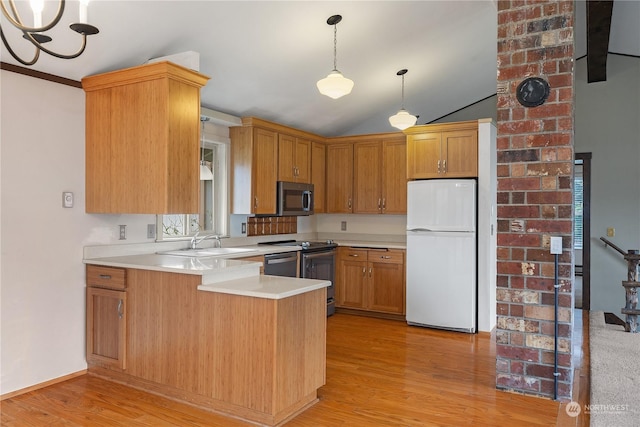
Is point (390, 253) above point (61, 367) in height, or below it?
above

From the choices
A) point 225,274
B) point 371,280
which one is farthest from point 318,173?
point 225,274

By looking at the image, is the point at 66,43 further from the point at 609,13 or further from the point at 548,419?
the point at 609,13

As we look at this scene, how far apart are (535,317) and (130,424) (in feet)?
8.61

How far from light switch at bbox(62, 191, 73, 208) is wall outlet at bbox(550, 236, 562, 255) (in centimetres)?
337

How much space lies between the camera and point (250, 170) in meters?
4.80

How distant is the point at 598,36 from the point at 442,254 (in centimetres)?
272

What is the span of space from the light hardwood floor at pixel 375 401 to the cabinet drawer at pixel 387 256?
4.44ft

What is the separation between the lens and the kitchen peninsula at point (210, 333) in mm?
2664

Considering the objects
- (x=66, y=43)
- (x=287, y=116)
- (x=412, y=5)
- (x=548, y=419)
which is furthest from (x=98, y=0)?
(x=548, y=419)

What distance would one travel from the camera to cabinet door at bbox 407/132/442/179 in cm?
506

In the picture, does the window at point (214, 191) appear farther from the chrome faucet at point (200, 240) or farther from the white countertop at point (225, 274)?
the white countertop at point (225, 274)

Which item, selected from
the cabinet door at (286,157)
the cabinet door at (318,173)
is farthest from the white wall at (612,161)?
the cabinet door at (286,157)

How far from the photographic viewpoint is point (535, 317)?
3082 mm

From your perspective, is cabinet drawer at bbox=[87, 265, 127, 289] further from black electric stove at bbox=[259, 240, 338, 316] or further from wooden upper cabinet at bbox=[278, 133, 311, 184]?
wooden upper cabinet at bbox=[278, 133, 311, 184]
